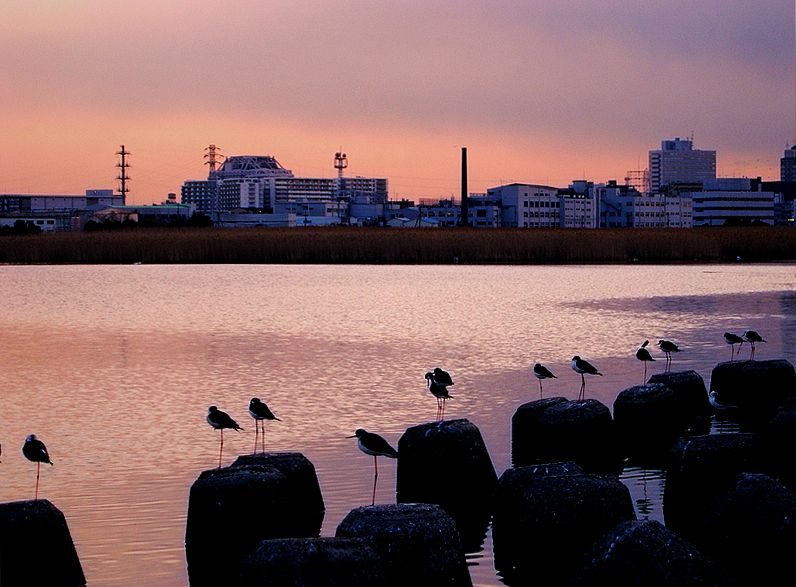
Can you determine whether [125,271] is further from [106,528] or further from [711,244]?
[106,528]

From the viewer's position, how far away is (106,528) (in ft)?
42.8

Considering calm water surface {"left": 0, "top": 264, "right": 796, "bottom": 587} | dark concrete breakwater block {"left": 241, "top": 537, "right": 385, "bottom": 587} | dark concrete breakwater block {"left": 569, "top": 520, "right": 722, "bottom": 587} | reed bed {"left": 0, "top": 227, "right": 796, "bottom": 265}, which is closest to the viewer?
dark concrete breakwater block {"left": 241, "top": 537, "right": 385, "bottom": 587}

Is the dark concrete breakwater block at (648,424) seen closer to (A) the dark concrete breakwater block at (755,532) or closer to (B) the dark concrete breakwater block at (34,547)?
(A) the dark concrete breakwater block at (755,532)

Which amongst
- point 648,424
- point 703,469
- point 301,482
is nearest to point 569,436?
point 648,424

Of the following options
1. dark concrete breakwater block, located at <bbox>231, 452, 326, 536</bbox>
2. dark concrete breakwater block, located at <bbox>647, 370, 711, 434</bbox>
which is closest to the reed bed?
dark concrete breakwater block, located at <bbox>647, 370, 711, 434</bbox>

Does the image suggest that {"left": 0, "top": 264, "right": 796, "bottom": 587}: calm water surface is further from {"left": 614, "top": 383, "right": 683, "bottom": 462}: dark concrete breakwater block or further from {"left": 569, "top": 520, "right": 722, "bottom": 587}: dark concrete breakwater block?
{"left": 569, "top": 520, "right": 722, "bottom": 587}: dark concrete breakwater block

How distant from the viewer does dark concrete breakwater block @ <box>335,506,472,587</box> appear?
397 inches

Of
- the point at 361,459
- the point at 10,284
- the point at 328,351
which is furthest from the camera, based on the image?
the point at 10,284

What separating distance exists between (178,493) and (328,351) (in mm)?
17114

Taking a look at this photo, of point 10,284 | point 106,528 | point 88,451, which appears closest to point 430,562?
point 106,528

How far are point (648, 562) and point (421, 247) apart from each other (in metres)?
79.6

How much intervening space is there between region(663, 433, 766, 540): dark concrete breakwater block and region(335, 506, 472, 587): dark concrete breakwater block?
348 cm

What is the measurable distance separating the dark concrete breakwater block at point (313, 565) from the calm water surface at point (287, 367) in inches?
100

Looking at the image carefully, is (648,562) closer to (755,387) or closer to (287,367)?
(755,387)
